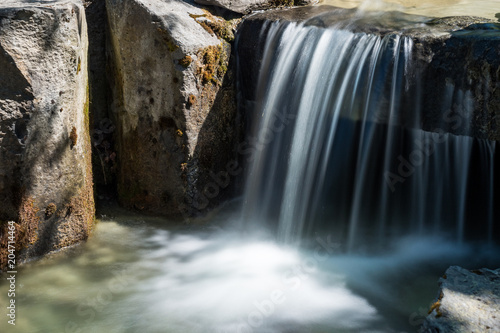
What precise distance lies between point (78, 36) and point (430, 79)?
284 centimetres

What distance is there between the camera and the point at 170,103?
175 inches

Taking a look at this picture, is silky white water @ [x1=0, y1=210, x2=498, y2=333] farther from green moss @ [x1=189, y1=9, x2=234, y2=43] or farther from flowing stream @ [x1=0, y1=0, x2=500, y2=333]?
green moss @ [x1=189, y1=9, x2=234, y2=43]

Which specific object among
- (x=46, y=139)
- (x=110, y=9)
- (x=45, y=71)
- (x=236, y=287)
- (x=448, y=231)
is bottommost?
(x=236, y=287)

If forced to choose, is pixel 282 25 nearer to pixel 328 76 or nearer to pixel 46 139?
pixel 328 76

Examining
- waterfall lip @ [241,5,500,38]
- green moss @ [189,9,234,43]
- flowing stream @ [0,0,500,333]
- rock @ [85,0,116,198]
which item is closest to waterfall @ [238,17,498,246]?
flowing stream @ [0,0,500,333]

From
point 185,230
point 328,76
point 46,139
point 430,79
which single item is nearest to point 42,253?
point 46,139

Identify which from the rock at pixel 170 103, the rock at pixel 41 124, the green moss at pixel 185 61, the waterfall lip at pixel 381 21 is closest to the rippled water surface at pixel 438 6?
the waterfall lip at pixel 381 21

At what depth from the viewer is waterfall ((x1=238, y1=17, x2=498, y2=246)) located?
403 centimetres

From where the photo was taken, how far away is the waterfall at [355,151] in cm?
403

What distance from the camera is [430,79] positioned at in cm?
383

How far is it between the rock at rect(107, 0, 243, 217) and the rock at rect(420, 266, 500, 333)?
8.21 feet

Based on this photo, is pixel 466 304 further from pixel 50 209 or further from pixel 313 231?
pixel 50 209

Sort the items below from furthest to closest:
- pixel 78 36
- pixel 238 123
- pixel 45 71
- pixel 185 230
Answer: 1. pixel 238 123
2. pixel 185 230
3. pixel 78 36
4. pixel 45 71

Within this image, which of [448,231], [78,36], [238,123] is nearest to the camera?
[78,36]
